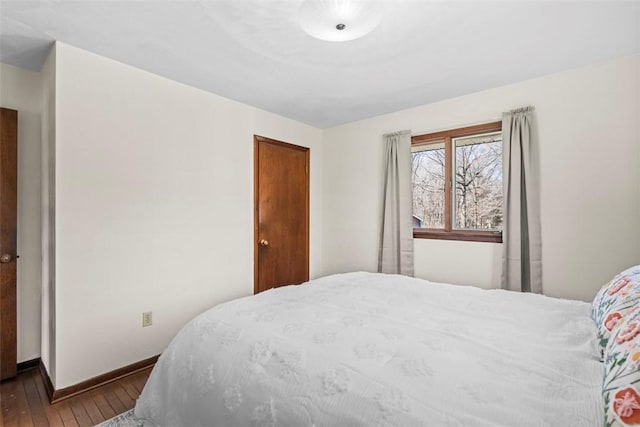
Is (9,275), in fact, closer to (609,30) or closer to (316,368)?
(316,368)

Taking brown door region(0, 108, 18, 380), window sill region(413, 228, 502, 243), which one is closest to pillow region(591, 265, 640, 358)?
window sill region(413, 228, 502, 243)

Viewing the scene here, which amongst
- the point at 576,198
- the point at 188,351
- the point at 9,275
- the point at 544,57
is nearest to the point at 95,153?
the point at 9,275

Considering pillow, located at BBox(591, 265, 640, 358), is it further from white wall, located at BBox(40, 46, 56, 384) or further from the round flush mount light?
white wall, located at BBox(40, 46, 56, 384)

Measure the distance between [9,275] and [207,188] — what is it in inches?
61.1

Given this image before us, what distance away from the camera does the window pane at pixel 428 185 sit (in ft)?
11.0

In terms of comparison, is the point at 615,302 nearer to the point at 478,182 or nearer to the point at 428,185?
the point at 478,182

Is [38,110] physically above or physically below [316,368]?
above

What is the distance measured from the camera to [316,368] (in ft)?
3.57

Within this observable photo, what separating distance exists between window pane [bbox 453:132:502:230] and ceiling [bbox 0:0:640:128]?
55 cm

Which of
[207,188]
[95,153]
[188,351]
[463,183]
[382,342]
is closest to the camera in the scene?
[382,342]

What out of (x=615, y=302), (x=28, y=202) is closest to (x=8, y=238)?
(x=28, y=202)

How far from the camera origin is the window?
119 inches

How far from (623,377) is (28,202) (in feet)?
11.5

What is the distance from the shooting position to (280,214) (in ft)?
12.2
